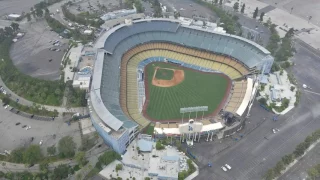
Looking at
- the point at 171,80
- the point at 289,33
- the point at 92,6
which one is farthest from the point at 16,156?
the point at 289,33

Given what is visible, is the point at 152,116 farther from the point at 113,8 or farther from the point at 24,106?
the point at 113,8

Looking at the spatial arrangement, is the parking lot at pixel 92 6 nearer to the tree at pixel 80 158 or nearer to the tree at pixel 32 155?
the tree at pixel 32 155

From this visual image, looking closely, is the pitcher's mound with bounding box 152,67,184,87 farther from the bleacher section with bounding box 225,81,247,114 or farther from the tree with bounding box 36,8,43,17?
the tree with bounding box 36,8,43,17

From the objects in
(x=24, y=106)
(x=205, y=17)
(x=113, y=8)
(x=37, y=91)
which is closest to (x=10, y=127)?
(x=24, y=106)

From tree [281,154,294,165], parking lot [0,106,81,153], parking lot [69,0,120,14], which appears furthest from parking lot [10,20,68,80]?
tree [281,154,294,165]

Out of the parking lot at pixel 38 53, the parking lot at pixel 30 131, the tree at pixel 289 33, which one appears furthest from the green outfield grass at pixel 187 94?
the tree at pixel 289 33

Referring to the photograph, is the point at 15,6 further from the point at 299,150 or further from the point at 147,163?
the point at 299,150
